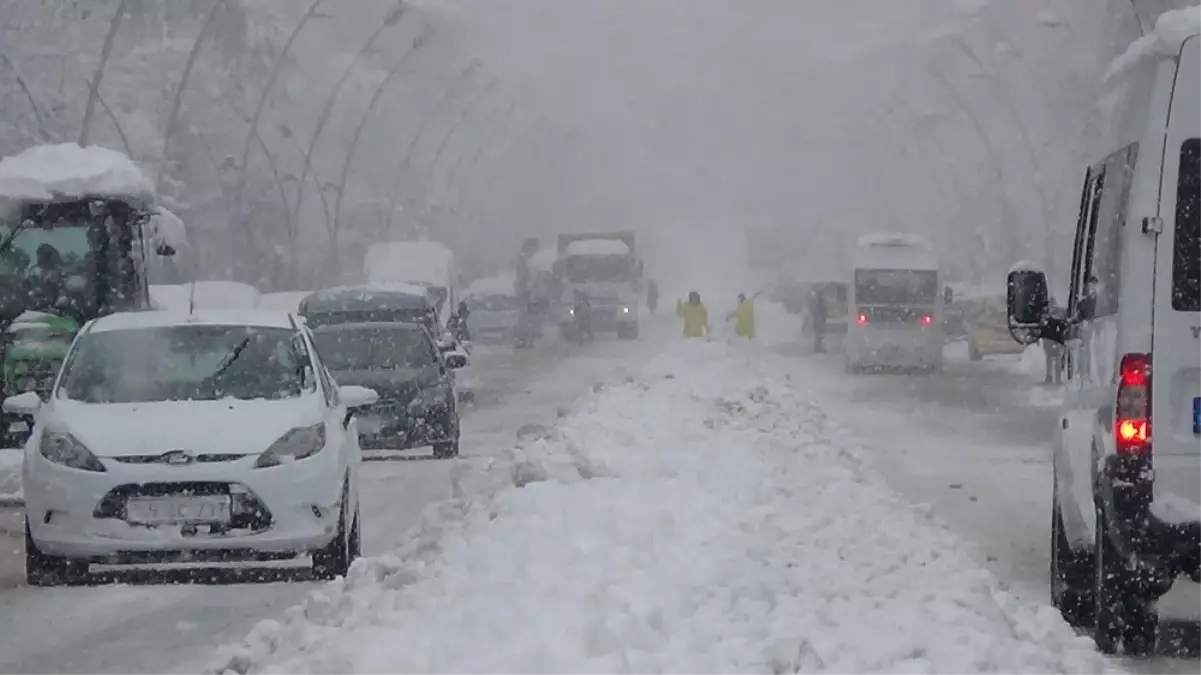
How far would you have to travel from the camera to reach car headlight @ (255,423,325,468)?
34.0 feet

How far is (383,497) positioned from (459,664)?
31.8 feet

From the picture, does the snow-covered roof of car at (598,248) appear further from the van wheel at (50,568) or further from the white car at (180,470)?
the van wheel at (50,568)

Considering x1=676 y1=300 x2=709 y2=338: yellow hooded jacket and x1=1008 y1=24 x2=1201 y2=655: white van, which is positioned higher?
x1=1008 y1=24 x2=1201 y2=655: white van

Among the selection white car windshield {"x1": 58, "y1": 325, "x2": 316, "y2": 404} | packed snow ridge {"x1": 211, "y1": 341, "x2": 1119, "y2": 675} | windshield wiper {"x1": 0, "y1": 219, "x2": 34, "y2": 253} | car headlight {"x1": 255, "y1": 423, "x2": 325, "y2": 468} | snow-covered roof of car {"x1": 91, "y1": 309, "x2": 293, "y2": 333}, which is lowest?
packed snow ridge {"x1": 211, "y1": 341, "x2": 1119, "y2": 675}

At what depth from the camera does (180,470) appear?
33.3ft

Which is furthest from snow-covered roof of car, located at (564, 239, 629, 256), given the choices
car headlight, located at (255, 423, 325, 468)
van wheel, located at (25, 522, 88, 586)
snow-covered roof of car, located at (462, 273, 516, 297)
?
van wheel, located at (25, 522, 88, 586)

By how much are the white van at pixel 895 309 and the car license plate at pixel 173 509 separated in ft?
101

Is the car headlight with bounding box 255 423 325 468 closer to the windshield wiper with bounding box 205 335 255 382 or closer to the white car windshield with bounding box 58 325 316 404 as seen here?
the white car windshield with bounding box 58 325 316 404

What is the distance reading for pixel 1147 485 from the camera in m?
7.73

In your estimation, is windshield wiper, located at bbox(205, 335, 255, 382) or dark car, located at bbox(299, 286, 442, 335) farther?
dark car, located at bbox(299, 286, 442, 335)

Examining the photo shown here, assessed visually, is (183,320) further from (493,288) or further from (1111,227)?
(493,288)

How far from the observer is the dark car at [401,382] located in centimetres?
1959

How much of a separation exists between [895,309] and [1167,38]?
108ft

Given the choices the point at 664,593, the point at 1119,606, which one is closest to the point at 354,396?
the point at 664,593
